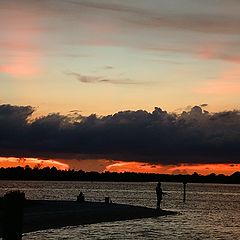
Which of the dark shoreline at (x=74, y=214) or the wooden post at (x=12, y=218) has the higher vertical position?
the wooden post at (x=12, y=218)

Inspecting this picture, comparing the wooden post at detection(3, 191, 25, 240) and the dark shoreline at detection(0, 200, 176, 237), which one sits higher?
the wooden post at detection(3, 191, 25, 240)

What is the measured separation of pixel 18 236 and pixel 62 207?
46701 mm

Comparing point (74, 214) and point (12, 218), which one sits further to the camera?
point (74, 214)

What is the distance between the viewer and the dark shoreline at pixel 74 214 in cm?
4844

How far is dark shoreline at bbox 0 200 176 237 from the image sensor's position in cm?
4844

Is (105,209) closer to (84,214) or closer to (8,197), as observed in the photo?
(84,214)

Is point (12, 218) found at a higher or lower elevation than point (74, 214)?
higher

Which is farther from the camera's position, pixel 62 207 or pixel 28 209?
pixel 62 207

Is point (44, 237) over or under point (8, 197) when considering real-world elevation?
under

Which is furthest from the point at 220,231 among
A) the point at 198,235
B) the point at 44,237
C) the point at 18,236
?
the point at 18,236

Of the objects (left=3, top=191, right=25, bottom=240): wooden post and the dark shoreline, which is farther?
the dark shoreline

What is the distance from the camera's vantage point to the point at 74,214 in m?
57.0

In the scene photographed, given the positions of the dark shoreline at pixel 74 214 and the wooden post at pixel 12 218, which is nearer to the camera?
the wooden post at pixel 12 218

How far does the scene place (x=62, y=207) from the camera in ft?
205
